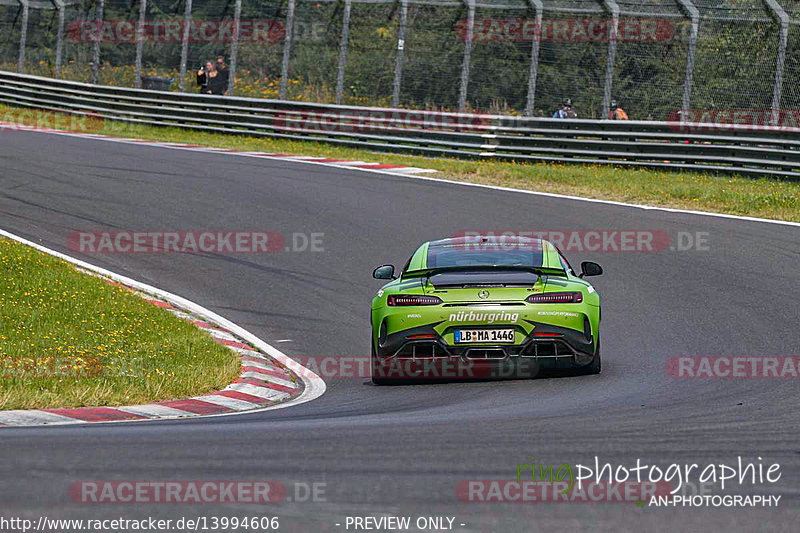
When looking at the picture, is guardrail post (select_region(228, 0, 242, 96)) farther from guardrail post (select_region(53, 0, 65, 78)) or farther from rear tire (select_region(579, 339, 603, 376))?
rear tire (select_region(579, 339, 603, 376))

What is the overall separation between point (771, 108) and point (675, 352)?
12533mm

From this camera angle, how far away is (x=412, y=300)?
9203 millimetres

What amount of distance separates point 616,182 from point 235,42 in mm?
11290

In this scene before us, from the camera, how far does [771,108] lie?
21.5 metres

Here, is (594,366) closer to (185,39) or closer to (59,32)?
(185,39)

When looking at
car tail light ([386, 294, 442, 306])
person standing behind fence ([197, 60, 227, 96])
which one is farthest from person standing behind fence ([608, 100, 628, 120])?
car tail light ([386, 294, 442, 306])

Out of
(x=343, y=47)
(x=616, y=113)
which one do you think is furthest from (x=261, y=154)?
(x=616, y=113)

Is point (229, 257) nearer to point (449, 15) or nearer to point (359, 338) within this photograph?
point (359, 338)

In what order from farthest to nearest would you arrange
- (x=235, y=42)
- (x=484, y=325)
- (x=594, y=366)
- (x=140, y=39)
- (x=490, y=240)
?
1. (x=140, y=39)
2. (x=235, y=42)
3. (x=490, y=240)
4. (x=594, y=366)
5. (x=484, y=325)

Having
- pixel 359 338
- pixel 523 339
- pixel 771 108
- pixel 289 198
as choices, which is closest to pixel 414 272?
pixel 523 339

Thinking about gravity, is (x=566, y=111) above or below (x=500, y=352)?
above

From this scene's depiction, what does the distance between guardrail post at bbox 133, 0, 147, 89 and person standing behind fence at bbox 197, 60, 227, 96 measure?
2179 millimetres

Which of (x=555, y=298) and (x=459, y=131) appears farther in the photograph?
(x=459, y=131)

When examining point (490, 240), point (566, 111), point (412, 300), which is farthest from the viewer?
point (566, 111)
